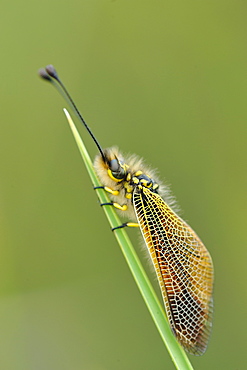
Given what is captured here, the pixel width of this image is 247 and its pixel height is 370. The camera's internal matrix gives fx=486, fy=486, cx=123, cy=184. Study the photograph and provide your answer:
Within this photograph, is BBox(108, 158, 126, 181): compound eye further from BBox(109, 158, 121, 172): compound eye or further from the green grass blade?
the green grass blade

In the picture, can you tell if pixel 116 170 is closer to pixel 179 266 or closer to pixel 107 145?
pixel 179 266

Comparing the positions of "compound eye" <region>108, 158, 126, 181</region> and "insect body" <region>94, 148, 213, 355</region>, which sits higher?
"compound eye" <region>108, 158, 126, 181</region>

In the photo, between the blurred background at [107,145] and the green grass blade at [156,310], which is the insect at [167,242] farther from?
the blurred background at [107,145]

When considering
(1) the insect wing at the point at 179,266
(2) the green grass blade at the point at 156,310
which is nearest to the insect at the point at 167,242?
(1) the insect wing at the point at 179,266

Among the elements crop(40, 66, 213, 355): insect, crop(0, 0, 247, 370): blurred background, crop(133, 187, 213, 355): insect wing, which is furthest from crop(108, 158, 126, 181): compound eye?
crop(0, 0, 247, 370): blurred background

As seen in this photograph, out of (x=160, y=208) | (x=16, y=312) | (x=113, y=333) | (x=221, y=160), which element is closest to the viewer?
(x=160, y=208)

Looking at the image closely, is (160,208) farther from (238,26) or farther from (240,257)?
(238,26)

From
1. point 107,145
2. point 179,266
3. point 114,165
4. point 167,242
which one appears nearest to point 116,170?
point 114,165

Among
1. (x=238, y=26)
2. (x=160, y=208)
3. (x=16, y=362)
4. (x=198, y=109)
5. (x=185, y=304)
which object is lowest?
(x=185, y=304)

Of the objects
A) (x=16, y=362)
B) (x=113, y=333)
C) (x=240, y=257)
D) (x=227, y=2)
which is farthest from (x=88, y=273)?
(x=227, y=2)

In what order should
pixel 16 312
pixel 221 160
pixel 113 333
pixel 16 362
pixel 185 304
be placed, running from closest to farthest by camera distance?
pixel 185 304 → pixel 16 362 → pixel 16 312 → pixel 113 333 → pixel 221 160
